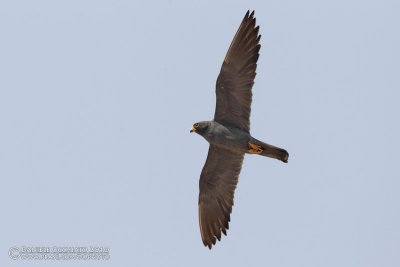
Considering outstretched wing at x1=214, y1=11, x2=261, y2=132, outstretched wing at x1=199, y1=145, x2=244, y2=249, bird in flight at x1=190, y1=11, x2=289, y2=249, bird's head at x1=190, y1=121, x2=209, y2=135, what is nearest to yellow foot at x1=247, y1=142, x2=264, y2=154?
bird in flight at x1=190, y1=11, x2=289, y2=249

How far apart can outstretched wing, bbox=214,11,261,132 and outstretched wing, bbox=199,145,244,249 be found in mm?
1380

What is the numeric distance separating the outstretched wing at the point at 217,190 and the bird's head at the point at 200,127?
820 millimetres

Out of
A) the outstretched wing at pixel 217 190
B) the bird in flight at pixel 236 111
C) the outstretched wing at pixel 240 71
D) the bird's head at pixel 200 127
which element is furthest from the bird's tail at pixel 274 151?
the bird's head at pixel 200 127

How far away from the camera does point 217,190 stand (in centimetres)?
2295

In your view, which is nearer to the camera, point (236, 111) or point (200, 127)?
point (236, 111)

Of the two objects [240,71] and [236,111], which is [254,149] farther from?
[240,71]

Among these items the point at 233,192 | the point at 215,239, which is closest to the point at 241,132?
the point at 233,192

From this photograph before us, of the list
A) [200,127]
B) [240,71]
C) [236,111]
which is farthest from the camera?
[200,127]

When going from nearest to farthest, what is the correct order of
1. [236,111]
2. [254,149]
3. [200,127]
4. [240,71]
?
[240,71]
[254,149]
[236,111]
[200,127]

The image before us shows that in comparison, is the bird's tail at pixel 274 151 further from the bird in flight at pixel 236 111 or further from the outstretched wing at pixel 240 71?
the outstretched wing at pixel 240 71

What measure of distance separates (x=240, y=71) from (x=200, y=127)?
6.51 ft

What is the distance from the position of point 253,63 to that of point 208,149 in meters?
3.00

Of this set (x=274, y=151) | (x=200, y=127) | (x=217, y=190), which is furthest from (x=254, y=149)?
(x=217, y=190)

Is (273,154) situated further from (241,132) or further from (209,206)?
(209,206)
